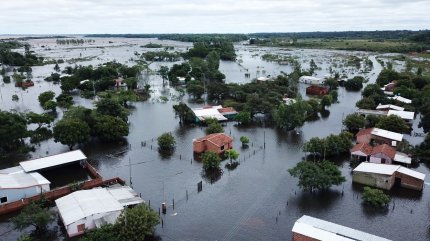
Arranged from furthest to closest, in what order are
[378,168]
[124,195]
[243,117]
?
[243,117], [378,168], [124,195]

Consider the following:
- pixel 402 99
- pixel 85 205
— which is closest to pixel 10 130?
pixel 85 205

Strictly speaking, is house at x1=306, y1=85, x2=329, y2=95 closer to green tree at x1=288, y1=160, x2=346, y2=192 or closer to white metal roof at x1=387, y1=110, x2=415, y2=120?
white metal roof at x1=387, y1=110, x2=415, y2=120

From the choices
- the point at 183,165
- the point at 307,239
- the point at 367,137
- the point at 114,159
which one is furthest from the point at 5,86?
the point at 307,239

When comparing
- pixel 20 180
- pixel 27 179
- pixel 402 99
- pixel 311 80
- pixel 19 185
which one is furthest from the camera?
pixel 311 80

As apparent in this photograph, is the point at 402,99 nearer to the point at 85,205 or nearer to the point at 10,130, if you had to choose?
the point at 85,205

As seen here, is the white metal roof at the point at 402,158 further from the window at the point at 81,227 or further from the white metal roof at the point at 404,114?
the window at the point at 81,227

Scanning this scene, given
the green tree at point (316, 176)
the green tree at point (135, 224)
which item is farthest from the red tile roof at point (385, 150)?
the green tree at point (135, 224)

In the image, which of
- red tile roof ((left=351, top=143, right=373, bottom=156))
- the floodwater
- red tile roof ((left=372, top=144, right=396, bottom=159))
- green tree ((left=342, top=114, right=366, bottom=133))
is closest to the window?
the floodwater

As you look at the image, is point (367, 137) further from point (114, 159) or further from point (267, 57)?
point (267, 57)
